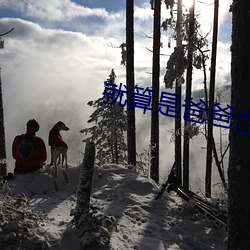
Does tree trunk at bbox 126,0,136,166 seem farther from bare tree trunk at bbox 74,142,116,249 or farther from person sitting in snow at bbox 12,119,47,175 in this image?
bare tree trunk at bbox 74,142,116,249

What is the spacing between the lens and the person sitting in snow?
926cm

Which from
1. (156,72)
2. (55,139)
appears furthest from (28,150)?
(156,72)

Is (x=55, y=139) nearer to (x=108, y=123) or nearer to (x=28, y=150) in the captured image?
(x=28, y=150)

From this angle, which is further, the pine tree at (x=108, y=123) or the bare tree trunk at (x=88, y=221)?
the pine tree at (x=108, y=123)

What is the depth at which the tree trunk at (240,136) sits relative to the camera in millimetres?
4434

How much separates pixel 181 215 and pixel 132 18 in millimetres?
9215

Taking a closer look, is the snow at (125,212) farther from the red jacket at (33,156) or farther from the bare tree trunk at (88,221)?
the red jacket at (33,156)

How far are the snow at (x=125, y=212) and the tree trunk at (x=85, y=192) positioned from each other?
31 centimetres

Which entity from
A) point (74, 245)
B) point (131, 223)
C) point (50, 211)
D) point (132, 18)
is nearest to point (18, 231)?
point (74, 245)

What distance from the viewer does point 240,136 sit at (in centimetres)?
466

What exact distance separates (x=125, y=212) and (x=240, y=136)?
12.5 feet

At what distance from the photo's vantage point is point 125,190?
8.95m

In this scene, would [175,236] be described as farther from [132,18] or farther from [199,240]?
[132,18]

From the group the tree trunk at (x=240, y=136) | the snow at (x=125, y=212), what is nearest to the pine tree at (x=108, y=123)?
the snow at (x=125, y=212)
